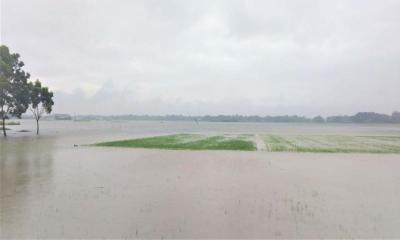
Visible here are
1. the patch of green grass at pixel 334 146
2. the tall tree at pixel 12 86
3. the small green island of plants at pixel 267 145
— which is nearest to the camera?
the patch of green grass at pixel 334 146

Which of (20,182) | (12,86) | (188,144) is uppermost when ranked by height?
(12,86)

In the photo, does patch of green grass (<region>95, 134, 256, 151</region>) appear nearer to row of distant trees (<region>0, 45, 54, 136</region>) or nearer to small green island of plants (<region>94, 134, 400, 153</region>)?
small green island of plants (<region>94, 134, 400, 153</region>)

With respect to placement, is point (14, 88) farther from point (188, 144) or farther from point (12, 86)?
point (188, 144)

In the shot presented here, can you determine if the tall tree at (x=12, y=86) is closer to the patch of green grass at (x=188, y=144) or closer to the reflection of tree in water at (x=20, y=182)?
the patch of green grass at (x=188, y=144)

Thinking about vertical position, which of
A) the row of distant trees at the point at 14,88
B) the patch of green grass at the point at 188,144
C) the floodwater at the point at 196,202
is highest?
the row of distant trees at the point at 14,88

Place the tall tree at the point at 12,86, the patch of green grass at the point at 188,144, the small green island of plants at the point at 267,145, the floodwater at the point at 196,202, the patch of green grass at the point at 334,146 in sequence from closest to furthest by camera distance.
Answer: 1. the floodwater at the point at 196,202
2. the patch of green grass at the point at 334,146
3. the small green island of plants at the point at 267,145
4. the patch of green grass at the point at 188,144
5. the tall tree at the point at 12,86

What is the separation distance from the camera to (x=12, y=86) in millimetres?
40344

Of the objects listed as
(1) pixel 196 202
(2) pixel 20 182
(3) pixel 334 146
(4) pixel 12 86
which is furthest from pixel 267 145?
(4) pixel 12 86

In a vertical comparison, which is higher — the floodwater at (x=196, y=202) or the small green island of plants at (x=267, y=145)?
the floodwater at (x=196, y=202)

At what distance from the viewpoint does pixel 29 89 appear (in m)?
42.8

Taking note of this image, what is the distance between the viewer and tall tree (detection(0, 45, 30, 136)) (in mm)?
38625

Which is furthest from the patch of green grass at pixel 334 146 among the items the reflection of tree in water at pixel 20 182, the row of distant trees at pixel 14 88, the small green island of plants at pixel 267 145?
the row of distant trees at pixel 14 88

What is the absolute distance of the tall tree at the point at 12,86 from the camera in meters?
38.6

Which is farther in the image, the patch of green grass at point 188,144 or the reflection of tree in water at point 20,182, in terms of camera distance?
the patch of green grass at point 188,144
